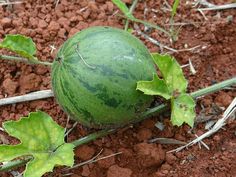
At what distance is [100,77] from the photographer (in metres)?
2.62

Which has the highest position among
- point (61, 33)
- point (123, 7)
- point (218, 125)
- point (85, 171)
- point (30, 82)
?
point (123, 7)

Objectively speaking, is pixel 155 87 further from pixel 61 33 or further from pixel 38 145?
pixel 61 33

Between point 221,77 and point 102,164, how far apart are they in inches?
33.4

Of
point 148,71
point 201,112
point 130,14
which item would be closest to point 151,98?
point 148,71

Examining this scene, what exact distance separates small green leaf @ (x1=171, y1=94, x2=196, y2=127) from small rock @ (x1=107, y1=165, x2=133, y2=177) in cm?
40

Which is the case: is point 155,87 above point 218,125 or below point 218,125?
above

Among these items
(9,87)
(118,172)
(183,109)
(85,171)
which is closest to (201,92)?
(183,109)

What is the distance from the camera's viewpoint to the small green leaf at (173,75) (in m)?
2.78

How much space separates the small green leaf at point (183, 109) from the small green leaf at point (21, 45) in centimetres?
81

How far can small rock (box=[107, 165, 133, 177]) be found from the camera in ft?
9.59

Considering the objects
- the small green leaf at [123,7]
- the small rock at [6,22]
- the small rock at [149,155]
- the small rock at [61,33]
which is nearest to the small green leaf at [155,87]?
the small rock at [149,155]

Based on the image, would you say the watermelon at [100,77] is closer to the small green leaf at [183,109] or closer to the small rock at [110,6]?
the small green leaf at [183,109]

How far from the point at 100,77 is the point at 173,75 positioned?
42cm

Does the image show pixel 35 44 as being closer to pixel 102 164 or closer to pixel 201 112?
pixel 102 164
